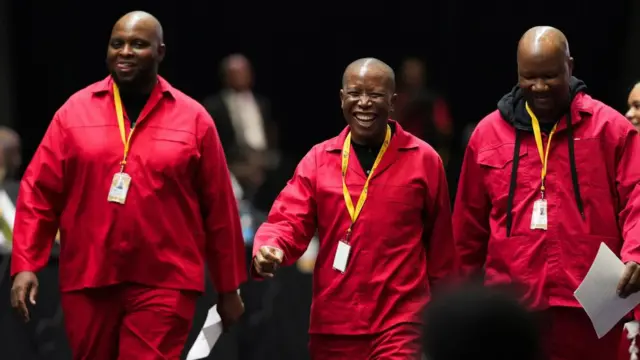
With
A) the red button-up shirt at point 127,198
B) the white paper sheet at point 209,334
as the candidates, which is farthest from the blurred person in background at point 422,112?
the red button-up shirt at point 127,198

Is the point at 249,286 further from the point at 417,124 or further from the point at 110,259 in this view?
the point at 417,124

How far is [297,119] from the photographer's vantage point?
1519 cm

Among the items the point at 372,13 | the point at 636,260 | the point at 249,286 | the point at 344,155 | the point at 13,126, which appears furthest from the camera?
the point at 372,13

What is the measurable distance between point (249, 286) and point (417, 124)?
13.4 feet

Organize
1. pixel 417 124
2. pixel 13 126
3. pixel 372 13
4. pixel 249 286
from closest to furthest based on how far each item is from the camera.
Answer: pixel 249 286 → pixel 417 124 → pixel 13 126 → pixel 372 13

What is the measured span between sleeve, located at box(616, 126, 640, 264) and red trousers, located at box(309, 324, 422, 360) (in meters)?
0.98

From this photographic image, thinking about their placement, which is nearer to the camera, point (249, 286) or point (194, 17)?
point (249, 286)

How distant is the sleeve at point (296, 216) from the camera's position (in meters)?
6.48

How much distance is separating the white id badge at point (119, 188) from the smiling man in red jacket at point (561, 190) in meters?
1.64

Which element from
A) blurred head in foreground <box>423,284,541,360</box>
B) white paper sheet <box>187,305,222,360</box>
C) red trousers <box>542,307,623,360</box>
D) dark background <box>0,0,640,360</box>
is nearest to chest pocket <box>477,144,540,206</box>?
red trousers <box>542,307,623,360</box>

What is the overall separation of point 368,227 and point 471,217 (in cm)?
57

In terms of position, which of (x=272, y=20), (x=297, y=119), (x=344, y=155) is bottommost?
(x=297, y=119)

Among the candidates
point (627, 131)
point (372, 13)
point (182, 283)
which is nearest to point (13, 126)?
point (372, 13)

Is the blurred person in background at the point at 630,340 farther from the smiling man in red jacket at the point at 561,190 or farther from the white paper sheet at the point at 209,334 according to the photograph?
the white paper sheet at the point at 209,334
